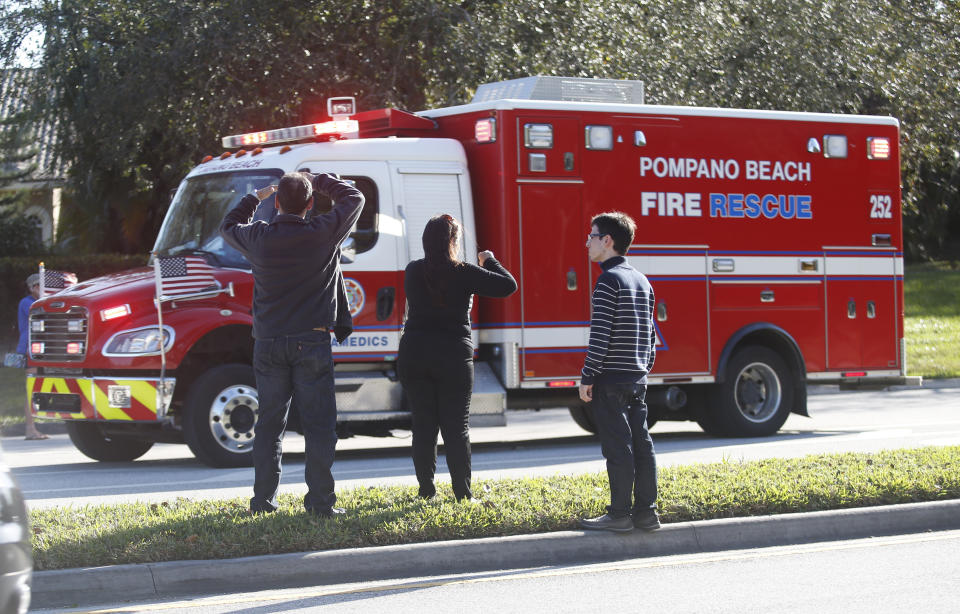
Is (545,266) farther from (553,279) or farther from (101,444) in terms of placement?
(101,444)

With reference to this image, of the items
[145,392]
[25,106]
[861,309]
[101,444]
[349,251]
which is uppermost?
[25,106]

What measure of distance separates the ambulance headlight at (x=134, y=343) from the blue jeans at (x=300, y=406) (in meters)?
3.58

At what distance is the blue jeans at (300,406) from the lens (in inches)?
291

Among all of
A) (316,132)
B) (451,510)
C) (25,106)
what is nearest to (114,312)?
(316,132)

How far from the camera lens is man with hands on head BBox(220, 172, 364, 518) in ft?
24.1

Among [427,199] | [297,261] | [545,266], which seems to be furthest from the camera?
[545,266]

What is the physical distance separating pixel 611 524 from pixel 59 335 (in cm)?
585

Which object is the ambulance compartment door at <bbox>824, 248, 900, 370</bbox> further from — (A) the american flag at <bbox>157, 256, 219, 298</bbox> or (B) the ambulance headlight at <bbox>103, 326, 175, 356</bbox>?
(B) the ambulance headlight at <bbox>103, 326, 175, 356</bbox>

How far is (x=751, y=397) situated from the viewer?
13.3 meters

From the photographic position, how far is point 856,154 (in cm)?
1358

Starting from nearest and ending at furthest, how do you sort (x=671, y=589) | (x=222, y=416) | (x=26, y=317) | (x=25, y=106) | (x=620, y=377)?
(x=671, y=589), (x=620, y=377), (x=222, y=416), (x=26, y=317), (x=25, y=106)

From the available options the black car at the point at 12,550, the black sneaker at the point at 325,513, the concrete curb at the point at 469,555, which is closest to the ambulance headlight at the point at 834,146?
the concrete curb at the point at 469,555

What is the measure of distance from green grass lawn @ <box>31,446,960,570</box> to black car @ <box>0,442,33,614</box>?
2081 millimetres

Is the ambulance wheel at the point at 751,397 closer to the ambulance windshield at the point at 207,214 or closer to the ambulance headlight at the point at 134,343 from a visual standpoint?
the ambulance windshield at the point at 207,214
